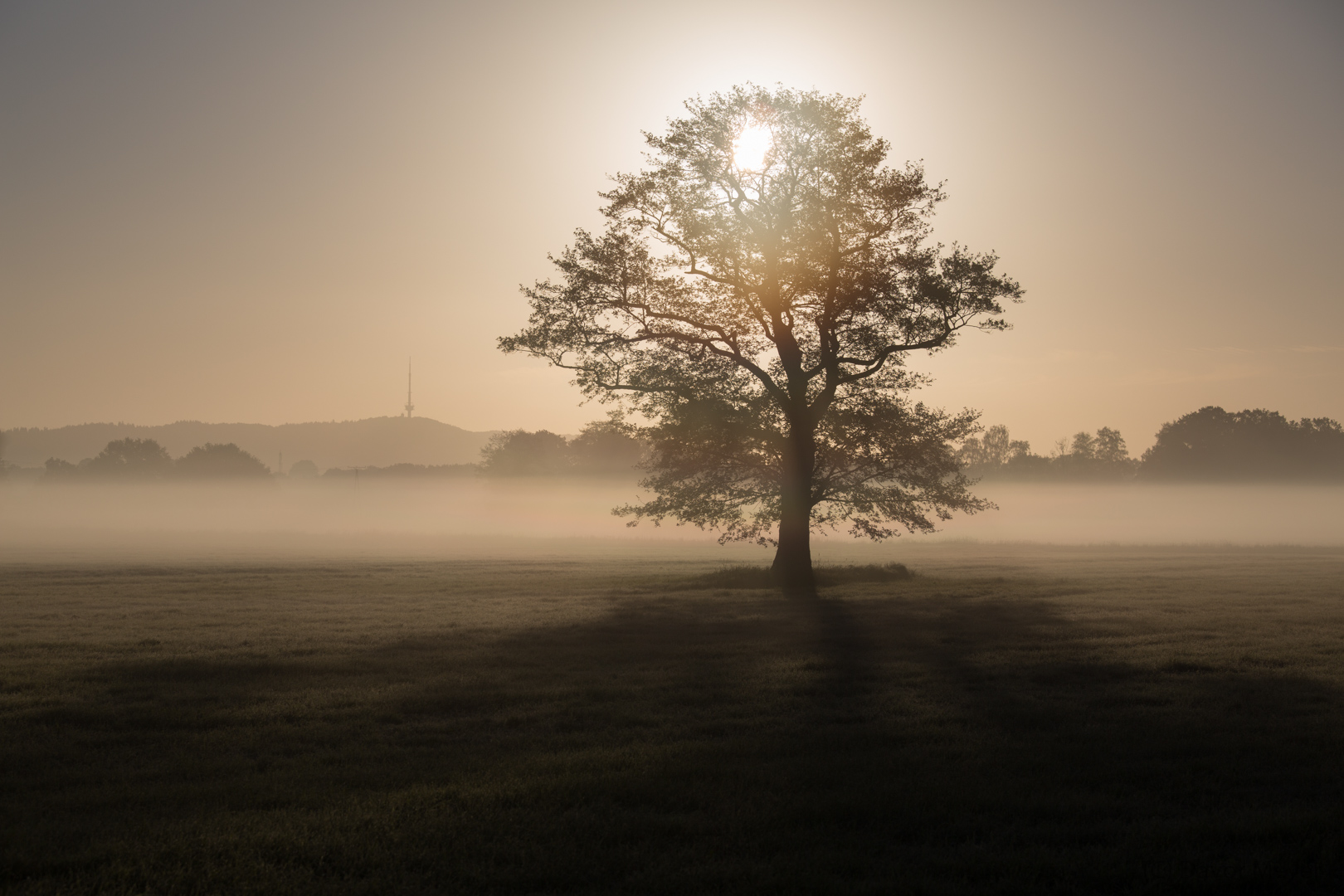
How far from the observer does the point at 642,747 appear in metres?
8.64

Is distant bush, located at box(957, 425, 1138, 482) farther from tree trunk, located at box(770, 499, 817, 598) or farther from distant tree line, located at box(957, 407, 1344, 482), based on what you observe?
tree trunk, located at box(770, 499, 817, 598)

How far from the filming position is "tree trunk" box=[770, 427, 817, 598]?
27219 millimetres

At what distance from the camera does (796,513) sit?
27797 mm

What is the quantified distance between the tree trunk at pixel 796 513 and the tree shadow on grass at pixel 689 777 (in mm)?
13696

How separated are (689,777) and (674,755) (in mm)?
666

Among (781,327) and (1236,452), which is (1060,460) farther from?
(781,327)

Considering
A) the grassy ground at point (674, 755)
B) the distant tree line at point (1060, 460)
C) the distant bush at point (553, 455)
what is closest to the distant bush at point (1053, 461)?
the distant tree line at point (1060, 460)

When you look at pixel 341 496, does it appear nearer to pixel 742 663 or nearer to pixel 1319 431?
pixel 742 663

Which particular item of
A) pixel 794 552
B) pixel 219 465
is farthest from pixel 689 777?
pixel 219 465

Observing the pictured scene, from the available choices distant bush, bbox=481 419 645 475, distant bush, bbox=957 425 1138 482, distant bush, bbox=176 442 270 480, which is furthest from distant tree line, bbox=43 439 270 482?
distant bush, bbox=957 425 1138 482

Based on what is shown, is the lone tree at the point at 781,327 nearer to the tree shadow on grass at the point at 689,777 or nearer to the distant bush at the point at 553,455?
the tree shadow on grass at the point at 689,777

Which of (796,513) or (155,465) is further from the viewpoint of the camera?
(155,465)

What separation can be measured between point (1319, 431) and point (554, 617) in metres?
140

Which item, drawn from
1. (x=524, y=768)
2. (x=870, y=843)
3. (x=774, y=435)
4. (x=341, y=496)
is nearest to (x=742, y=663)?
(x=524, y=768)
